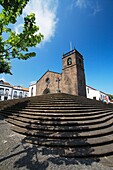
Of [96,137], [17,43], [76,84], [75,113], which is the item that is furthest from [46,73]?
[96,137]

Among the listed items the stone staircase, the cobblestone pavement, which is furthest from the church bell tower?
the cobblestone pavement

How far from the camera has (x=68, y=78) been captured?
19.6 meters

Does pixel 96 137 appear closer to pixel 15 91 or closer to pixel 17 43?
pixel 17 43

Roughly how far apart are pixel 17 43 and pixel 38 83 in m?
21.1

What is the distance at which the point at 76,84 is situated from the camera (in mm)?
18047

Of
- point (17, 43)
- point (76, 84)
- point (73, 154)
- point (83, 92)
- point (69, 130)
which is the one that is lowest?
point (73, 154)

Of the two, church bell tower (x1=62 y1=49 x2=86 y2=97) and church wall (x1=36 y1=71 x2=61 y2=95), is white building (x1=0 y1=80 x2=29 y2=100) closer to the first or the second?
church wall (x1=36 y1=71 x2=61 y2=95)

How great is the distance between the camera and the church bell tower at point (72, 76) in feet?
59.8

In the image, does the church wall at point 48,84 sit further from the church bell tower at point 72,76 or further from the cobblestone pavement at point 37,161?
the cobblestone pavement at point 37,161

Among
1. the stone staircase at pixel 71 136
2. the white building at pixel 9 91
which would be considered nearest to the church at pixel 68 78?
the stone staircase at pixel 71 136

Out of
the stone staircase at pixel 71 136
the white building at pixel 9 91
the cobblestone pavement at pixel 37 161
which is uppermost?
the white building at pixel 9 91

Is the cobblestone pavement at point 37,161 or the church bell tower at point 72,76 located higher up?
the church bell tower at point 72,76

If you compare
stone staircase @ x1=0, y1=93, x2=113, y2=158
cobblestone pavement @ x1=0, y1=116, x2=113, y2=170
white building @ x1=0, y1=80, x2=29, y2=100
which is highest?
white building @ x1=0, y1=80, x2=29, y2=100

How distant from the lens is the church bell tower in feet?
59.8
